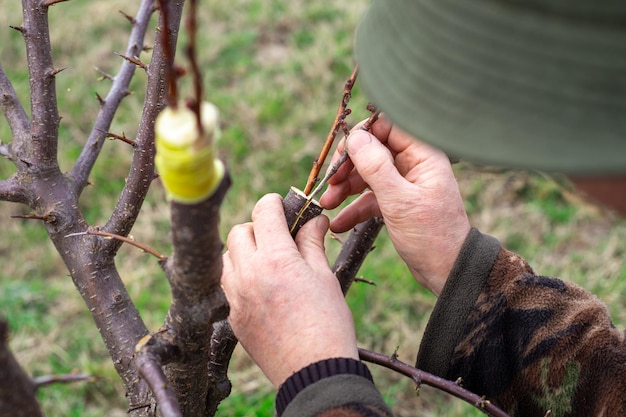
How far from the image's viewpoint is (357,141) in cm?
136

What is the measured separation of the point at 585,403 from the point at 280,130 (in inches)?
113

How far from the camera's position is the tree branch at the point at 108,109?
156 centimetres

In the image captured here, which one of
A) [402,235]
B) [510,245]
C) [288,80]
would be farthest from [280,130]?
[402,235]

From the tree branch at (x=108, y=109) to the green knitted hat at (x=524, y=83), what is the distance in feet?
3.30

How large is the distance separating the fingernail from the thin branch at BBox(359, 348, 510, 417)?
0.41 meters

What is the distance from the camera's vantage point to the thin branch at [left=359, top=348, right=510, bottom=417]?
4.14 feet

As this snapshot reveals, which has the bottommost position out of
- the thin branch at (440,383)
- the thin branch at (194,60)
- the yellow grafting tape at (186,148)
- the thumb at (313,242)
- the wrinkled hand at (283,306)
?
the thin branch at (440,383)

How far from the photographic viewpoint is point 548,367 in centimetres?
137

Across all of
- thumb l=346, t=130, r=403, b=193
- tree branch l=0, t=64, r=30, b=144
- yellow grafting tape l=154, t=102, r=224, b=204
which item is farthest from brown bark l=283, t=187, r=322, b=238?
tree branch l=0, t=64, r=30, b=144

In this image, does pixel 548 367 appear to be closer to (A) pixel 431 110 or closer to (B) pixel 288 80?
(A) pixel 431 110

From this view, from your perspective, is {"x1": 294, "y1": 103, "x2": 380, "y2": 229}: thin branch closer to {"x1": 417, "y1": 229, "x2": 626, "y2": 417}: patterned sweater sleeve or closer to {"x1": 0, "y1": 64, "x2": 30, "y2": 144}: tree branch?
{"x1": 417, "y1": 229, "x2": 626, "y2": 417}: patterned sweater sleeve

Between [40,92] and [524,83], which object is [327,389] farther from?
[40,92]

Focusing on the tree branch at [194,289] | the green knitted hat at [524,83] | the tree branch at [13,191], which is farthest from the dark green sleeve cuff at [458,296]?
the tree branch at [13,191]

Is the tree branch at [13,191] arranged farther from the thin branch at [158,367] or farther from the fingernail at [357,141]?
the fingernail at [357,141]
